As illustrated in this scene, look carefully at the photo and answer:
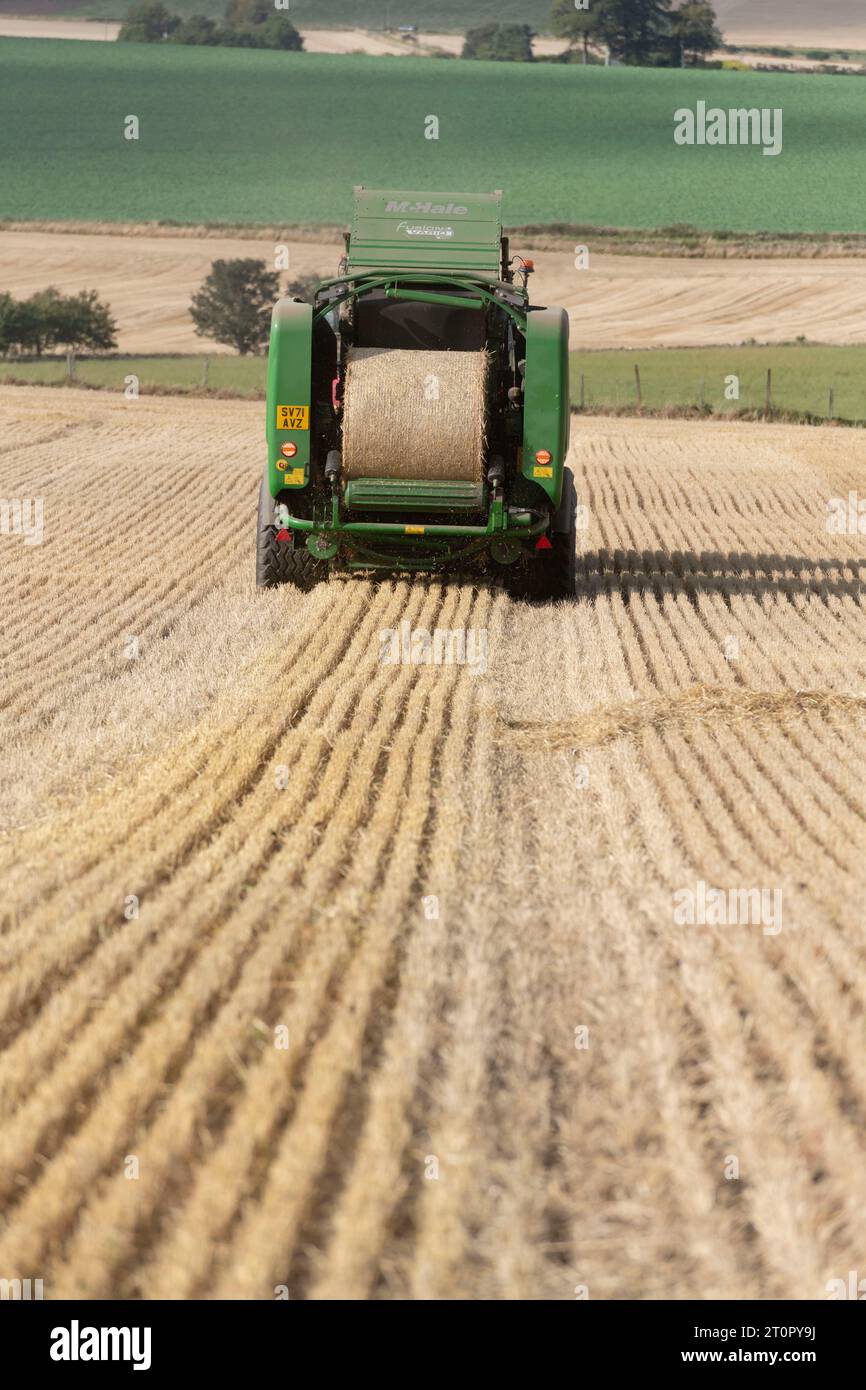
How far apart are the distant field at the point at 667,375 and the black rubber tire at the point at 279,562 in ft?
73.4

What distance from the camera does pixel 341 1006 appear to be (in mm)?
5668

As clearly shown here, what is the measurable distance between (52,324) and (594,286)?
2033 cm

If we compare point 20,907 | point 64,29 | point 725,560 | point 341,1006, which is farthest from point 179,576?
point 64,29

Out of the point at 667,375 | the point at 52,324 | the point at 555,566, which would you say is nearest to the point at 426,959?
the point at 555,566

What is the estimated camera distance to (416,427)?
1215 cm

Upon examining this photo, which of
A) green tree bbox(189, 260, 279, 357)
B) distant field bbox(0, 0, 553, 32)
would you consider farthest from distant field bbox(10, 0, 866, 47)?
green tree bbox(189, 260, 279, 357)

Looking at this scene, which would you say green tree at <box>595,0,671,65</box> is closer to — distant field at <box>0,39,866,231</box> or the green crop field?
distant field at <box>0,39,866,231</box>

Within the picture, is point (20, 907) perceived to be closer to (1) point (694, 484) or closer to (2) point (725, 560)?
(2) point (725, 560)

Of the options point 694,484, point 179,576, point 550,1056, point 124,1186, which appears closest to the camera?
point 124,1186

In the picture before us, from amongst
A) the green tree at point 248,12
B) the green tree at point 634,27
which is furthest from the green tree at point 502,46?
the green tree at point 248,12

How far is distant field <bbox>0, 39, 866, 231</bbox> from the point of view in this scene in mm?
77062

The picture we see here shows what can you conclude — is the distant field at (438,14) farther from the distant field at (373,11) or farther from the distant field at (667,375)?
the distant field at (667,375)

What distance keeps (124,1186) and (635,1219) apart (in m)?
1.40

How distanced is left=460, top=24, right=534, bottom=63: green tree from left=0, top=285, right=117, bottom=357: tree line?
8987 centimetres
